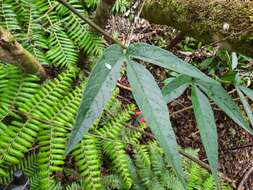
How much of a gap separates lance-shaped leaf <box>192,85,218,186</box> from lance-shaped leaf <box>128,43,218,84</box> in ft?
0.50

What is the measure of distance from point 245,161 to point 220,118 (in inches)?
15.3

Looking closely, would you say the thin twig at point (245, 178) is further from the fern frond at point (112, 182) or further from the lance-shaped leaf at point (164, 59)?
the lance-shaped leaf at point (164, 59)

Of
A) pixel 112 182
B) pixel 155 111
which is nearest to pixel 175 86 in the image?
pixel 155 111

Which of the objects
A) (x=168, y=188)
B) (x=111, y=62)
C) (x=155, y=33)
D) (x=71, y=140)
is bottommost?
(x=168, y=188)

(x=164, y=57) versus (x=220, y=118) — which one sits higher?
(x=164, y=57)

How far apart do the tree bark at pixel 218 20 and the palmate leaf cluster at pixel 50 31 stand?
0.61 m

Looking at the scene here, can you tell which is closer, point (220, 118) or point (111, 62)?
point (111, 62)

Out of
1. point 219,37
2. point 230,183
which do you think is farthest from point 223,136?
point 219,37

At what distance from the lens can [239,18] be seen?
1186 mm

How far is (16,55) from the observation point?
1377 millimetres

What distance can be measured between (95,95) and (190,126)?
2088 mm

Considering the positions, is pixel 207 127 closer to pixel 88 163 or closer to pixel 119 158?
pixel 88 163

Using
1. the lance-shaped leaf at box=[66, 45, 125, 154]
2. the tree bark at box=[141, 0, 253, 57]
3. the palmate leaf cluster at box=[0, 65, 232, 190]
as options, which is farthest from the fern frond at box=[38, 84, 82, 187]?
the lance-shaped leaf at box=[66, 45, 125, 154]

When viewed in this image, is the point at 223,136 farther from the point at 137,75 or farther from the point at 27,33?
the point at 137,75
